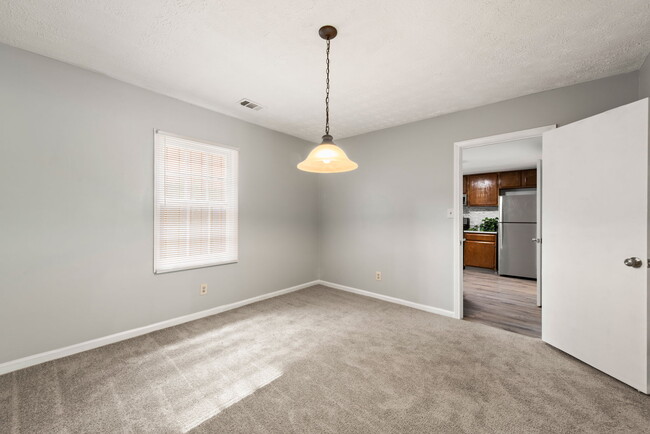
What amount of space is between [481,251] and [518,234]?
1.04 metres

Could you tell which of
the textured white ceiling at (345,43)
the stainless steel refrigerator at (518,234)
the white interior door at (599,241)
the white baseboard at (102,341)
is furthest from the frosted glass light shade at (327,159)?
the stainless steel refrigerator at (518,234)

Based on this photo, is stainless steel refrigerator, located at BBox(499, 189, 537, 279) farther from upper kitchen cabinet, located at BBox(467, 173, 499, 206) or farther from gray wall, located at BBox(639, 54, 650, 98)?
gray wall, located at BBox(639, 54, 650, 98)

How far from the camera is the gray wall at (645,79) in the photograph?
7.20 ft

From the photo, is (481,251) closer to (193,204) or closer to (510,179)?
(510,179)

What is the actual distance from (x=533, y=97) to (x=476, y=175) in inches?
174

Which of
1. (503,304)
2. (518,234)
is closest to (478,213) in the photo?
(518,234)

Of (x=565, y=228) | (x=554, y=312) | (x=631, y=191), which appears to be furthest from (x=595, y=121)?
(x=554, y=312)

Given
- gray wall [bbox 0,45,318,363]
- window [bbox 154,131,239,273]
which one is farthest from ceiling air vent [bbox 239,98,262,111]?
window [bbox 154,131,239,273]

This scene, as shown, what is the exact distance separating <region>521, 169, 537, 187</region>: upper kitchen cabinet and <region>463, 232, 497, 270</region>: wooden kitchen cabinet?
1.35 m

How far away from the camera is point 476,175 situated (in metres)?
6.99

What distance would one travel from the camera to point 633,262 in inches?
78.0

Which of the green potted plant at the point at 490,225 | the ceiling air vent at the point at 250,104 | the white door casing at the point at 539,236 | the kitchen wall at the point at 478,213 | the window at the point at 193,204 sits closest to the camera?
the window at the point at 193,204

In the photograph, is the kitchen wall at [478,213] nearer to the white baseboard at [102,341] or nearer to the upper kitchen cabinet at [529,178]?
the upper kitchen cabinet at [529,178]

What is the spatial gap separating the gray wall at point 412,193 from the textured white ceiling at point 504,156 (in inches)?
29.7
